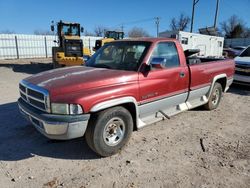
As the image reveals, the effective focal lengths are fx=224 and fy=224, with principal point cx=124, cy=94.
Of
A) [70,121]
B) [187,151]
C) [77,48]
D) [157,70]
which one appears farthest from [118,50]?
[77,48]

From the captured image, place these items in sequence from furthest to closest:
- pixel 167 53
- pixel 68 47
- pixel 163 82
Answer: pixel 68 47 < pixel 167 53 < pixel 163 82

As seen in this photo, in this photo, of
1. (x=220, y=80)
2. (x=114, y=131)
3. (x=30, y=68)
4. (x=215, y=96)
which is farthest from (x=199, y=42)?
(x=114, y=131)

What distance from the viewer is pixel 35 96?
11.7ft

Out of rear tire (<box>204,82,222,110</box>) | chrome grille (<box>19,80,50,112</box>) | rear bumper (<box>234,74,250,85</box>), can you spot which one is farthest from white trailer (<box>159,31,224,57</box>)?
chrome grille (<box>19,80,50,112</box>)

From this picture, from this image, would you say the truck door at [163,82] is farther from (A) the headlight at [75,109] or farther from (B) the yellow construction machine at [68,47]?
(B) the yellow construction machine at [68,47]

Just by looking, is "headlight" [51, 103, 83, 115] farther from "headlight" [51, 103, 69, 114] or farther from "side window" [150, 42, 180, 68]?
"side window" [150, 42, 180, 68]

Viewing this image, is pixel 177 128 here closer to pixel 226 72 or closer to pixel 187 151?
pixel 187 151

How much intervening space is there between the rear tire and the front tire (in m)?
3.14

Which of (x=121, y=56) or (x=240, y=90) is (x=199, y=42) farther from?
(x=121, y=56)

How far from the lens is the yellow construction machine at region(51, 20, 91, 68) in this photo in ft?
42.4

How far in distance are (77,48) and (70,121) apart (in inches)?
467

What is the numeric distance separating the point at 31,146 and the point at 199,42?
16.7m

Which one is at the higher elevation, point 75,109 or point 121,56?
point 121,56

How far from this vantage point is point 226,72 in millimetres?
6434
